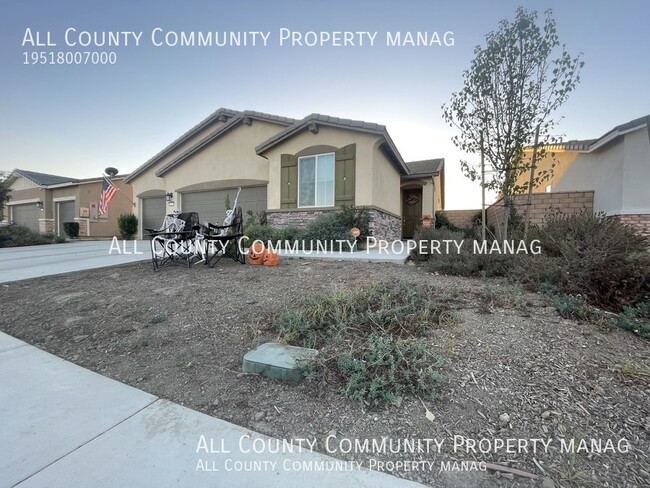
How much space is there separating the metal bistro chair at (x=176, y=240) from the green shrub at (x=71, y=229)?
47.2 ft

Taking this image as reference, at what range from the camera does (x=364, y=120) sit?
8.23 m

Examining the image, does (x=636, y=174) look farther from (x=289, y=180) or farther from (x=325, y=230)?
(x=289, y=180)

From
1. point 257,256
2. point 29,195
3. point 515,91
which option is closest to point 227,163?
point 257,256

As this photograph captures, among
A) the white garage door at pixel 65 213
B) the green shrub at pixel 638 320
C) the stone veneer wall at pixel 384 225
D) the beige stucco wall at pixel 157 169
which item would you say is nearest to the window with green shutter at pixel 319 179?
the stone veneer wall at pixel 384 225

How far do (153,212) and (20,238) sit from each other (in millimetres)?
4866

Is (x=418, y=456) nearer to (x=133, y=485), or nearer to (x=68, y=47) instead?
(x=133, y=485)

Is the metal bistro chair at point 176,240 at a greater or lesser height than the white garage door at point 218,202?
lesser

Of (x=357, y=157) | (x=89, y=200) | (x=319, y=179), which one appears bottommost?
(x=89, y=200)

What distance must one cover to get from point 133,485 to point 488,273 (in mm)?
4396

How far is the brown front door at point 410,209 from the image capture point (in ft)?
47.2

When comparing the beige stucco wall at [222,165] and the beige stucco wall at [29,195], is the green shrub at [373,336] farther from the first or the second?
the beige stucco wall at [29,195]

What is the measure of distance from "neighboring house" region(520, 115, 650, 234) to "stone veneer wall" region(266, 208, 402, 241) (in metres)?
3.74

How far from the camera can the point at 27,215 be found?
19172mm

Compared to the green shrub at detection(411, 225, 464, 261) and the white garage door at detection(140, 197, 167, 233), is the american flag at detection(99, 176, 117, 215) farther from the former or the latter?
the green shrub at detection(411, 225, 464, 261)
